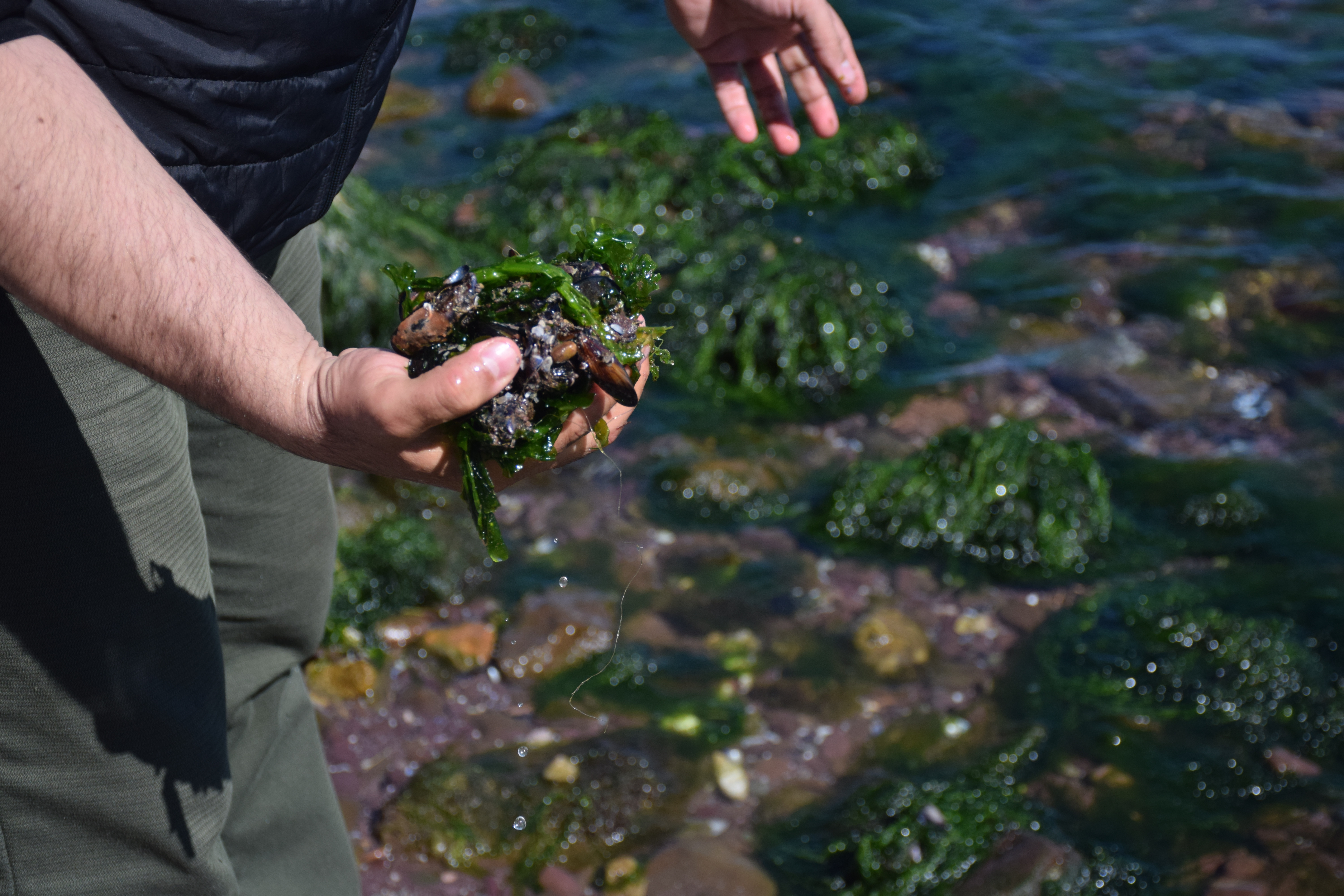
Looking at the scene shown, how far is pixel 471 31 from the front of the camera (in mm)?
9391

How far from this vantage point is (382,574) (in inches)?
170

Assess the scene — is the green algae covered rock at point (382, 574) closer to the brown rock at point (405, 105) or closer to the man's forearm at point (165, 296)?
the man's forearm at point (165, 296)

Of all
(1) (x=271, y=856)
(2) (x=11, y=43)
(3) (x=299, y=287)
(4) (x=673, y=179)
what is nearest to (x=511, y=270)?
(2) (x=11, y=43)

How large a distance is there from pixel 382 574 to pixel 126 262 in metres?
3.01

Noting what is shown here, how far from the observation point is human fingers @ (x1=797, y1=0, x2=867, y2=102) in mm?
3059

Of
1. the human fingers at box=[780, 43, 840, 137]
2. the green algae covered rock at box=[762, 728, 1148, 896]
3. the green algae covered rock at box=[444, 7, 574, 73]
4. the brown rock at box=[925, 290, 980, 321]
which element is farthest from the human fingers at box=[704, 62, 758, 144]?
the green algae covered rock at box=[444, 7, 574, 73]

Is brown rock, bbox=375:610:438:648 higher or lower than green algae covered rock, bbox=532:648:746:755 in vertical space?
higher

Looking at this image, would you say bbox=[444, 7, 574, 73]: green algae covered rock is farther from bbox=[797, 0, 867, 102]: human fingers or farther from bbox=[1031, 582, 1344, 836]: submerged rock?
bbox=[1031, 582, 1344, 836]: submerged rock

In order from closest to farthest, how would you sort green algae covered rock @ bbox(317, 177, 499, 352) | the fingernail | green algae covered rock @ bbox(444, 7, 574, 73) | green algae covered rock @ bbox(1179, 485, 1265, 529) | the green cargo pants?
the fingernail → the green cargo pants → green algae covered rock @ bbox(1179, 485, 1265, 529) → green algae covered rock @ bbox(317, 177, 499, 352) → green algae covered rock @ bbox(444, 7, 574, 73)

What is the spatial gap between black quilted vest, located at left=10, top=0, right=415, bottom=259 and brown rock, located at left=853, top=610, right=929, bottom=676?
106 inches

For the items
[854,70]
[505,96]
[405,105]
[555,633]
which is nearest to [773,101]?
[854,70]

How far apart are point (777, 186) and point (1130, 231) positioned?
2.26 m

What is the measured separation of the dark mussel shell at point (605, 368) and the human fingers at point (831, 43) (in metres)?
1.75

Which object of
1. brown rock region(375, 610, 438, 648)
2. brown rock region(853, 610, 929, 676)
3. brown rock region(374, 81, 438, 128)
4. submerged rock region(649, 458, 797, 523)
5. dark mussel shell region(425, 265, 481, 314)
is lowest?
brown rock region(853, 610, 929, 676)
